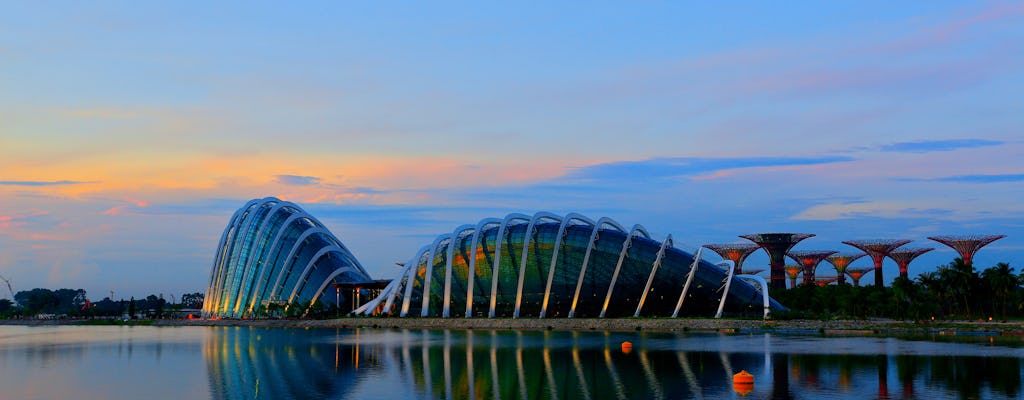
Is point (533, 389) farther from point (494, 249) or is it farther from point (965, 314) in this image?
point (965, 314)

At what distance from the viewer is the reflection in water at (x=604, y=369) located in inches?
1930

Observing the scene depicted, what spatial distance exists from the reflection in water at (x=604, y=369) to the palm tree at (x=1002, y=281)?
3691 centimetres

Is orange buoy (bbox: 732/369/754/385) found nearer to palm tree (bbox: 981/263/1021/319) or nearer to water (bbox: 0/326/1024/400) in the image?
water (bbox: 0/326/1024/400)

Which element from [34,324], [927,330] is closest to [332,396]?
[927,330]

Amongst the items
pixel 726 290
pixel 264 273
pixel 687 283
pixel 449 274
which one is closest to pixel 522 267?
pixel 449 274

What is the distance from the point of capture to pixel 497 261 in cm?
13462

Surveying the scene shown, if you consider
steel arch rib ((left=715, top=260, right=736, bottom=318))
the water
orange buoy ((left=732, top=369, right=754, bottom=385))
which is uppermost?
steel arch rib ((left=715, top=260, right=736, bottom=318))

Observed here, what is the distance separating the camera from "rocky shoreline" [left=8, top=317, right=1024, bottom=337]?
106 meters

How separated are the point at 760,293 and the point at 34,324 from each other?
133214 millimetres

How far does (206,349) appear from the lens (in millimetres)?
85125

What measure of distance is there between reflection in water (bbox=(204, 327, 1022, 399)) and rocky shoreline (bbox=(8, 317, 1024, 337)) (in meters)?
18.8

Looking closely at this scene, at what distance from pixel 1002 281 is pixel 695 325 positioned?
35.6 metres

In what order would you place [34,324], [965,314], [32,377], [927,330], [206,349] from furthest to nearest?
[34,324]
[965,314]
[927,330]
[206,349]
[32,377]

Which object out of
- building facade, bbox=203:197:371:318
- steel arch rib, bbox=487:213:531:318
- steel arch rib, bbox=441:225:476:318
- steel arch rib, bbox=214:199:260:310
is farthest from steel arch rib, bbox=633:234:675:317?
steel arch rib, bbox=214:199:260:310
